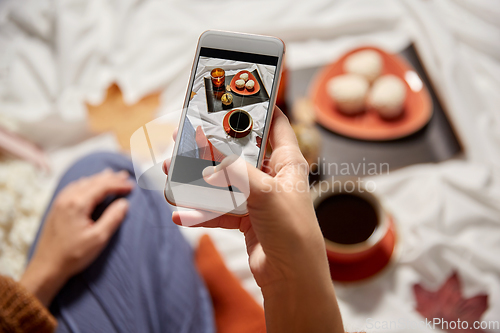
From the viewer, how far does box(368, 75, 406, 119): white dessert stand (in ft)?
1.84

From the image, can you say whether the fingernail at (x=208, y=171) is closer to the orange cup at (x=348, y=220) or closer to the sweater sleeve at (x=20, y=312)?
the orange cup at (x=348, y=220)

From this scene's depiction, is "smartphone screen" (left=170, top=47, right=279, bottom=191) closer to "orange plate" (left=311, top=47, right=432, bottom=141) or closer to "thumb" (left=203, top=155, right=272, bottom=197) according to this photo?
"thumb" (left=203, top=155, right=272, bottom=197)

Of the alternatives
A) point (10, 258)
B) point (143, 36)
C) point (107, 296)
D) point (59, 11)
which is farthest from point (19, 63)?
point (107, 296)

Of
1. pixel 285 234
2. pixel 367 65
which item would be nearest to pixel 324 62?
pixel 367 65

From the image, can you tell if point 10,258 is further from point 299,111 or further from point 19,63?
point 299,111

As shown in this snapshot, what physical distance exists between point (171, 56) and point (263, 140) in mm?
489

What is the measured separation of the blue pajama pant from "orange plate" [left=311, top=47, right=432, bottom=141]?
33 cm

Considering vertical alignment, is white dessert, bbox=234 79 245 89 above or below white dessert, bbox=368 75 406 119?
above

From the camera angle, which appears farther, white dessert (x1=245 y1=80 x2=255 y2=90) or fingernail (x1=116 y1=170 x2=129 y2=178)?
fingernail (x1=116 y1=170 x2=129 y2=178)

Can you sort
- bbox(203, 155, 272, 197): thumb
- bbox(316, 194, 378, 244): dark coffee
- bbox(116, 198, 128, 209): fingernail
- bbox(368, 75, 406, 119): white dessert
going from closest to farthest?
bbox(203, 155, 272, 197): thumb → bbox(316, 194, 378, 244): dark coffee → bbox(116, 198, 128, 209): fingernail → bbox(368, 75, 406, 119): white dessert

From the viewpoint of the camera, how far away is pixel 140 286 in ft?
1.34

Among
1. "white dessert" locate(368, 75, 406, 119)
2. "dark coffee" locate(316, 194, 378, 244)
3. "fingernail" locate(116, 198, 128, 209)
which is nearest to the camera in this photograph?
"dark coffee" locate(316, 194, 378, 244)

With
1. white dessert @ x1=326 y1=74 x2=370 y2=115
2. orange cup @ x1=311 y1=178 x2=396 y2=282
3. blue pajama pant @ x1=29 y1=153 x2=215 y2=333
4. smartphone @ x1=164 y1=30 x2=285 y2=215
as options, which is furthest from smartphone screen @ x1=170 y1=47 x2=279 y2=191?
white dessert @ x1=326 y1=74 x2=370 y2=115

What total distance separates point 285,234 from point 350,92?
404mm
